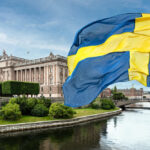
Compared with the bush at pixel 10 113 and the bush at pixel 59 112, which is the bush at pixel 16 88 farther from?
the bush at pixel 10 113

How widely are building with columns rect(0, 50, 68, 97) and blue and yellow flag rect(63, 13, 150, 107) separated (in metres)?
87.2

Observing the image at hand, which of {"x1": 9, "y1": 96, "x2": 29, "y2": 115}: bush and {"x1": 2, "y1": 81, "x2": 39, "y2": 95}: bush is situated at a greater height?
{"x1": 2, "y1": 81, "x2": 39, "y2": 95}: bush

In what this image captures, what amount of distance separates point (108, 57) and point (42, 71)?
99.4 metres

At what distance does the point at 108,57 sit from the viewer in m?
11.9

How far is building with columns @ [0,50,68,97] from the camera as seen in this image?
3949 inches

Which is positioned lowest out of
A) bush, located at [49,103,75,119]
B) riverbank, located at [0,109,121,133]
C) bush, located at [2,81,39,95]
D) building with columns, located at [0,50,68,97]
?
riverbank, located at [0,109,121,133]

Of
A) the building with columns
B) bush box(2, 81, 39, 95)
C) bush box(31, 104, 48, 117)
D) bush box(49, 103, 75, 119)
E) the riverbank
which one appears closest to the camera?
the riverbank

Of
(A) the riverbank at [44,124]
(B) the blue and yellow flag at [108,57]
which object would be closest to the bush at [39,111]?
(A) the riverbank at [44,124]

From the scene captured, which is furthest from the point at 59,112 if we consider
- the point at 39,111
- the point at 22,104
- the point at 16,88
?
the point at 16,88

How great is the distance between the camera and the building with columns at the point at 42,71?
100312 mm

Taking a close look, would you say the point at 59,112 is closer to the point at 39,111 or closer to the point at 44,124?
the point at 39,111

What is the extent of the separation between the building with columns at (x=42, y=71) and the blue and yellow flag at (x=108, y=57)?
286 feet

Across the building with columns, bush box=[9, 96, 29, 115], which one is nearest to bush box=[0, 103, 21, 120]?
bush box=[9, 96, 29, 115]

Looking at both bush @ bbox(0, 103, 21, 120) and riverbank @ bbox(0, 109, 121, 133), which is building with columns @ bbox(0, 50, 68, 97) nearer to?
riverbank @ bbox(0, 109, 121, 133)
